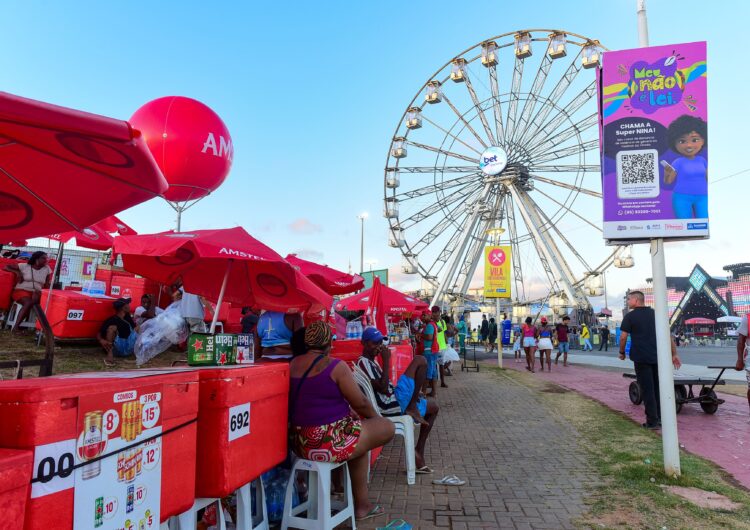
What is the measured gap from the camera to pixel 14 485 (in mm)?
1284

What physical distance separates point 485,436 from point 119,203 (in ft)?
16.5

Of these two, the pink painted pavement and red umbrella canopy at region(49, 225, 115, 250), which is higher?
red umbrella canopy at region(49, 225, 115, 250)

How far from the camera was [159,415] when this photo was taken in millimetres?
1879

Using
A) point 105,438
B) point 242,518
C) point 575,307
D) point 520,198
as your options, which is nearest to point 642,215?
point 242,518

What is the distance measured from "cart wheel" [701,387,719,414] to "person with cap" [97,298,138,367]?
8.93 metres

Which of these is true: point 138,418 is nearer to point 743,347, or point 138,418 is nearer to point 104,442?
point 104,442

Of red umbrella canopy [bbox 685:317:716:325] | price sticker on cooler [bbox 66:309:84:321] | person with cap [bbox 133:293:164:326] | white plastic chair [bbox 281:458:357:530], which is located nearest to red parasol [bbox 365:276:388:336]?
person with cap [bbox 133:293:164:326]

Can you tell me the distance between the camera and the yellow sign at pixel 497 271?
54.0 ft

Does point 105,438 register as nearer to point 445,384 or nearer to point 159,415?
point 159,415

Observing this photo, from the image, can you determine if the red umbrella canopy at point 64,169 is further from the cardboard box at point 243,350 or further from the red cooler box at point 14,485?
the red cooler box at point 14,485

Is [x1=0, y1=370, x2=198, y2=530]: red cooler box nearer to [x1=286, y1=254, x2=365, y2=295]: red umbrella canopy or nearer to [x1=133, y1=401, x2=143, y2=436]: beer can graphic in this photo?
[x1=133, y1=401, x2=143, y2=436]: beer can graphic

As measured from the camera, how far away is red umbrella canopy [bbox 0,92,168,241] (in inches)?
76.3

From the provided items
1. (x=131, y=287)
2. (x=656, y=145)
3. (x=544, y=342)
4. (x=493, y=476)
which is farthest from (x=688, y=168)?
(x=544, y=342)

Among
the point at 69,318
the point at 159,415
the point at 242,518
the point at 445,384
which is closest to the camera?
the point at 159,415
